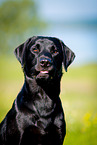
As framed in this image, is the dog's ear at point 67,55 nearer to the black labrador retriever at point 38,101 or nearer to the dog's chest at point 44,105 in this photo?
the black labrador retriever at point 38,101

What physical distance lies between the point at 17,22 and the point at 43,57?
1160 inches

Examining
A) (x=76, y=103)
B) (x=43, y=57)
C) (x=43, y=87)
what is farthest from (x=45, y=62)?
(x=76, y=103)

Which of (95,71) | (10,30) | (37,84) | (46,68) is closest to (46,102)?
(37,84)

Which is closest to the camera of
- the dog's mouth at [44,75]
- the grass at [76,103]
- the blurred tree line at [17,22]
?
the dog's mouth at [44,75]

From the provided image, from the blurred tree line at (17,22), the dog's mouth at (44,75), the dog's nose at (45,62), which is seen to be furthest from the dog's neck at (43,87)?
the blurred tree line at (17,22)

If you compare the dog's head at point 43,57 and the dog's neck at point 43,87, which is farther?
the dog's neck at point 43,87

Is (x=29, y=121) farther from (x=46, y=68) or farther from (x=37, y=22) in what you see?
(x=37, y=22)

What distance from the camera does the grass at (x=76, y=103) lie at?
532 centimetres

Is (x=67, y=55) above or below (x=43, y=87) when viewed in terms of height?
above

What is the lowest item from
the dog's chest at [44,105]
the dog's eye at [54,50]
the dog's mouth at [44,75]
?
the dog's chest at [44,105]

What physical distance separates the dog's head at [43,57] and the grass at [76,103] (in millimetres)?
2399

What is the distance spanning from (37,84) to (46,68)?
36 cm

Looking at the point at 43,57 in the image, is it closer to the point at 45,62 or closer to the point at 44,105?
the point at 45,62

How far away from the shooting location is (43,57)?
323 centimetres
